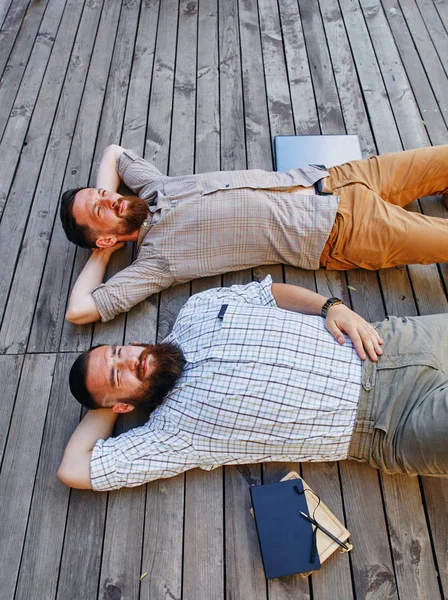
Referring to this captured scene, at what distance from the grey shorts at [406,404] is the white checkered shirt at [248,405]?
0.20 feet

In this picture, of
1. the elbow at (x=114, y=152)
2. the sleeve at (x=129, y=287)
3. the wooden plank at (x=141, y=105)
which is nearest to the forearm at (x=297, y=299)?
the sleeve at (x=129, y=287)

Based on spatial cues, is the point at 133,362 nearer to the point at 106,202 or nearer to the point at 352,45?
the point at 106,202

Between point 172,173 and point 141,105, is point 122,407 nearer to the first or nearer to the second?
point 172,173

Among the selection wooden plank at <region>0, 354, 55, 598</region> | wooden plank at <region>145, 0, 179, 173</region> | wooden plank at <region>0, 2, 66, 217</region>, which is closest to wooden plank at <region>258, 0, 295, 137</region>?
wooden plank at <region>145, 0, 179, 173</region>

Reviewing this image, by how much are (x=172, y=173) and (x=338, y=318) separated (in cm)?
138

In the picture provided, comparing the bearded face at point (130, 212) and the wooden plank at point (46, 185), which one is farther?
the wooden plank at point (46, 185)

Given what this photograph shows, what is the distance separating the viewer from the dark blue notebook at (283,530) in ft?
5.24

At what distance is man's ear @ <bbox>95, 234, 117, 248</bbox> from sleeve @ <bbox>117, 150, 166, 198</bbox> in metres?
0.29

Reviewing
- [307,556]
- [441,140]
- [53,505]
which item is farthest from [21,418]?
[441,140]

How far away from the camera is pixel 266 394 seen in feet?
5.32

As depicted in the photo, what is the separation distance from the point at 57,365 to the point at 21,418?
0.88ft

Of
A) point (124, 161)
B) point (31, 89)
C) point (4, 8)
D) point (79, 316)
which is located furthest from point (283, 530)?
point (4, 8)

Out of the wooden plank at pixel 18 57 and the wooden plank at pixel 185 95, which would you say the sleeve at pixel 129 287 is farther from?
the wooden plank at pixel 18 57

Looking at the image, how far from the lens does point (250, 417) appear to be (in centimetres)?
162
